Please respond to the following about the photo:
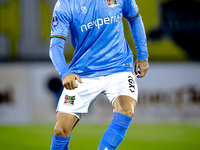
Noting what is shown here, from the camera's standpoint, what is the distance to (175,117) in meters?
7.36

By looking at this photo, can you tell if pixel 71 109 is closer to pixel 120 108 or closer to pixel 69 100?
pixel 69 100

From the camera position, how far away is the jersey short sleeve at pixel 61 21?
2.53 metres

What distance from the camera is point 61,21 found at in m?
2.55

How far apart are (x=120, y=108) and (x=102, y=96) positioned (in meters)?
4.91

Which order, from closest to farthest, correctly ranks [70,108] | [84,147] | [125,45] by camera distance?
[70,108]
[125,45]
[84,147]

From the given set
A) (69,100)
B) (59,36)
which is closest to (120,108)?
(69,100)

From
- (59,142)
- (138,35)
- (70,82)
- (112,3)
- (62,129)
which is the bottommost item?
(59,142)

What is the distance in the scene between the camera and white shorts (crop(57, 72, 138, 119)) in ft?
8.64

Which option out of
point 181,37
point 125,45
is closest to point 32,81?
point 181,37

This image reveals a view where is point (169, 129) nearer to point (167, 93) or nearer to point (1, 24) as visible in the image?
point (167, 93)

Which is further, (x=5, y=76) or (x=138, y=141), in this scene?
(x=5, y=76)

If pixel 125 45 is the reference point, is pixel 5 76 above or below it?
below

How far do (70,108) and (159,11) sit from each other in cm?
566

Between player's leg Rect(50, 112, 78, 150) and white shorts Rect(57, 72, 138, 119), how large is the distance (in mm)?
45
